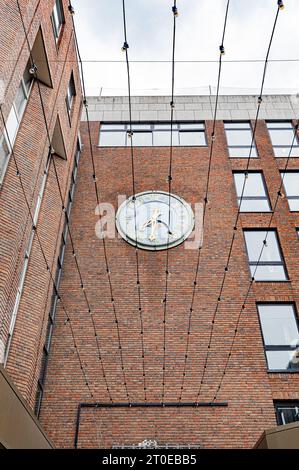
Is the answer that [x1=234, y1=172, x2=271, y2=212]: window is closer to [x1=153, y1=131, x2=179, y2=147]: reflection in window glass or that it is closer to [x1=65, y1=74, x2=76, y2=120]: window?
[x1=153, y1=131, x2=179, y2=147]: reflection in window glass

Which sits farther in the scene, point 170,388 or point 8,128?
point 170,388

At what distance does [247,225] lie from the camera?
500 inches

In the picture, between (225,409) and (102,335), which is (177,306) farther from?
(225,409)

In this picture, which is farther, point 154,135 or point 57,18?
point 154,135

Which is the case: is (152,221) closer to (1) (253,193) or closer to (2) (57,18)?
(1) (253,193)

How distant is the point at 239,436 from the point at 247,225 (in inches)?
226

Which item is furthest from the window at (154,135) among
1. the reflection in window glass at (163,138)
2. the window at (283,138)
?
the window at (283,138)

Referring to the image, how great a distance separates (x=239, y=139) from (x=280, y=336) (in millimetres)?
7288

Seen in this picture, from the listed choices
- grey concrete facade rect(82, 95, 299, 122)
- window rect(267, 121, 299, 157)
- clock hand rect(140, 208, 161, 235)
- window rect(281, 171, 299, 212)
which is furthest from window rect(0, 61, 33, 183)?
window rect(267, 121, 299, 157)

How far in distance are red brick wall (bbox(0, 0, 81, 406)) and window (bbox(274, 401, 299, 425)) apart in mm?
5175

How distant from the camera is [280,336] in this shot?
10703mm

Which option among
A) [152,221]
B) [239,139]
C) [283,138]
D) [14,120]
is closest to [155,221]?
[152,221]

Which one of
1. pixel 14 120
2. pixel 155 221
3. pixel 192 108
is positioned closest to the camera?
pixel 14 120
